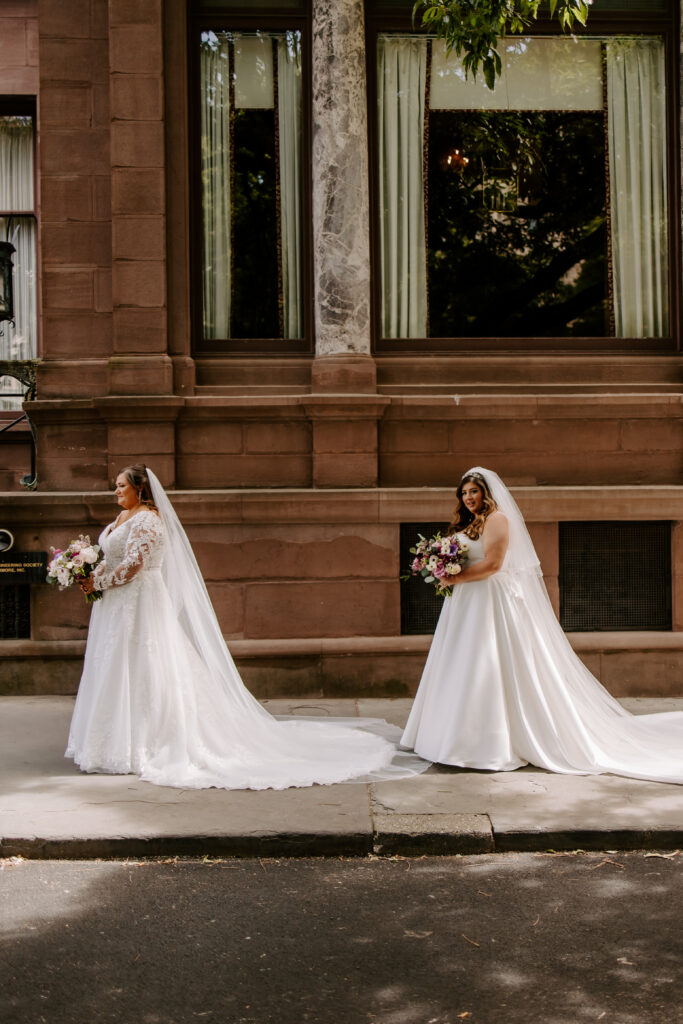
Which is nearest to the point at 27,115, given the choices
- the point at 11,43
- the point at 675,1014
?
the point at 11,43

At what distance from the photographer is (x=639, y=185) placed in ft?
34.4

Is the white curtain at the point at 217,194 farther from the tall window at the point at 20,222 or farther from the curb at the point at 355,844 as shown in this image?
the curb at the point at 355,844

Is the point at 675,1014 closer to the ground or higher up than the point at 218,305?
closer to the ground

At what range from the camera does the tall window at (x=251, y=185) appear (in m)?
10.3

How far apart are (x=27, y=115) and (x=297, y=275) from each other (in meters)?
3.19

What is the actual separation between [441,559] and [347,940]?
312 centimetres

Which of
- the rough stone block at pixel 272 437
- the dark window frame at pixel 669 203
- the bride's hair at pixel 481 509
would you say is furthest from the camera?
the dark window frame at pixel 669 203

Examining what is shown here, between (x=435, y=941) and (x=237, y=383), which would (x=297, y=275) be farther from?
(x=435, y=941)

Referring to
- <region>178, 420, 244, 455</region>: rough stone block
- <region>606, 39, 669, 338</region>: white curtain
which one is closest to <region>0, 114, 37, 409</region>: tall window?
<region>178, 420, 244, 455</region>: rough stone block

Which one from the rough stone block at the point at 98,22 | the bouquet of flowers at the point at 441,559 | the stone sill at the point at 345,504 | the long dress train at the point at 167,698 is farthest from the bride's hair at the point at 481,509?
the rough stone block at the point at 98,22

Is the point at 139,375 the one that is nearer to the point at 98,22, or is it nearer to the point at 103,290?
the point at 103,290

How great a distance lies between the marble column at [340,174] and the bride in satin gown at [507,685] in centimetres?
292

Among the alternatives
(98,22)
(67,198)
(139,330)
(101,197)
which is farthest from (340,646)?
(98,22)

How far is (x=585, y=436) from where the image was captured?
32.4 ft
